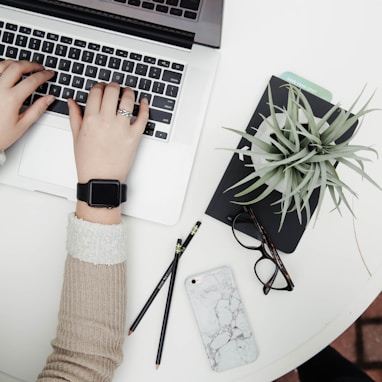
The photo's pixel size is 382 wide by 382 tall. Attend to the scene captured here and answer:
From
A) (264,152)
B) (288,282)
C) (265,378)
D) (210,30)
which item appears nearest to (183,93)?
(210,30)

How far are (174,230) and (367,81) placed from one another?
0.38 meters

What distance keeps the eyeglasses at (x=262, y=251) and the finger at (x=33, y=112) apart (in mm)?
325

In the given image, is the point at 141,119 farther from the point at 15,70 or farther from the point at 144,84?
the point at 15,70

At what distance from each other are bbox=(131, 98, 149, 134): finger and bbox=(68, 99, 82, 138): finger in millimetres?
80

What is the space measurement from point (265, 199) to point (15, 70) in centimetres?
42

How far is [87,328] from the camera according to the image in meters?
0.66

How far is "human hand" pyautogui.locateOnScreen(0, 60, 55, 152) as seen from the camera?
668 millimetres

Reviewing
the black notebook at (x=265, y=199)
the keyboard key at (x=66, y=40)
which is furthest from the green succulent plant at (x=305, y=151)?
the keyboard key at (x=66, y=40)

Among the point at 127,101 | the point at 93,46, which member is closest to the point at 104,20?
the point at 93,46

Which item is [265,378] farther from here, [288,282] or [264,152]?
[264,152]

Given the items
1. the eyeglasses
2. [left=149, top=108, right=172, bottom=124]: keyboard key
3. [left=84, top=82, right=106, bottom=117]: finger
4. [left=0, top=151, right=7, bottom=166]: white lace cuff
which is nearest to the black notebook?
the eyeglasses

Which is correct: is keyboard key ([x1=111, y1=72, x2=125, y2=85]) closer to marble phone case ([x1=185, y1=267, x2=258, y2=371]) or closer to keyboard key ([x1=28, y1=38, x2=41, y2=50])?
keyboard key ([x1=28, y1=38, x2=41, y2=50])

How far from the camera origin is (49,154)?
0.70 m

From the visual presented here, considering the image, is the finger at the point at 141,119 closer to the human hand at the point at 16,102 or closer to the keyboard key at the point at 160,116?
the keyboard key at the point at 160,116
